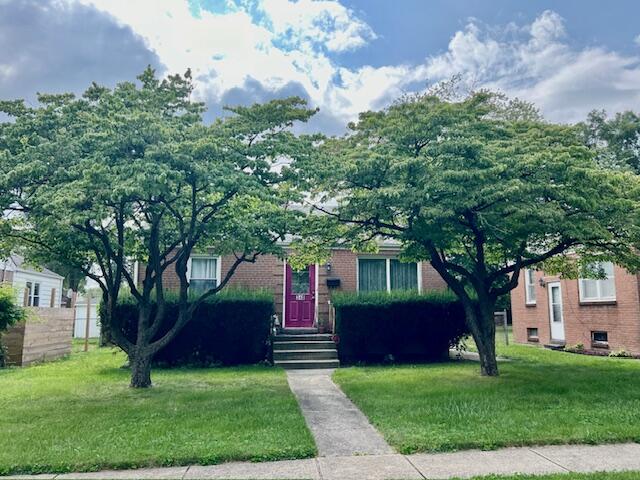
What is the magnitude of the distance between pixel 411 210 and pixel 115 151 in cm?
478

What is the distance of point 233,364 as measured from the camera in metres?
12.7

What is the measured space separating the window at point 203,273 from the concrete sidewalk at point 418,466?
11.3m

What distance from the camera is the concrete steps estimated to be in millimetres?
12266

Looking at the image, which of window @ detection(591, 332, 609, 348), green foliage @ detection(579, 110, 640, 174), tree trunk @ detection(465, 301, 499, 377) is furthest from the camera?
green foliage @ detection(579, 110, 640, 174)

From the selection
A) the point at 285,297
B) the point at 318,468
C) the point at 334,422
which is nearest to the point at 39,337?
the point at 285,297

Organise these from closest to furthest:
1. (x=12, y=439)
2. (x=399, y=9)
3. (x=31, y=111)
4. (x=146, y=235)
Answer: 1. (x=12, y=439)
2. (x=31, y=111)
3. (x=146, y=235)
4. (x=399, y=9)

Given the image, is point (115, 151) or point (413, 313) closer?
point (115, 151)

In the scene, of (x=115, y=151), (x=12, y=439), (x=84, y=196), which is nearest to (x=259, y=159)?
(x=115, y=151)

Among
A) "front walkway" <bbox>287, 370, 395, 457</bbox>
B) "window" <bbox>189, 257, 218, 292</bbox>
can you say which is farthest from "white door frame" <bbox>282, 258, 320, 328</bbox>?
"front walkway" <bbox>287, 370, 395, 457</bbox>

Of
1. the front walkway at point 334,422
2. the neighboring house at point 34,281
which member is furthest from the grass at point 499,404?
the neighboring house at point 34,281

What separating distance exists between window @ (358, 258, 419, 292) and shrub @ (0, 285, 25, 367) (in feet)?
32.1

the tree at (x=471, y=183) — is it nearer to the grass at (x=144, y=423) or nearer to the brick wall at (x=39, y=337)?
the grass at (x=144, y=423)

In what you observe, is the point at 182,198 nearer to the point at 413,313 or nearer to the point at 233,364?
the point at 233,364

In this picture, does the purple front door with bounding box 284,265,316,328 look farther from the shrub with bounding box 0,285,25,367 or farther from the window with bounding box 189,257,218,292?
the shrub with bounding box 0,285,25,367
